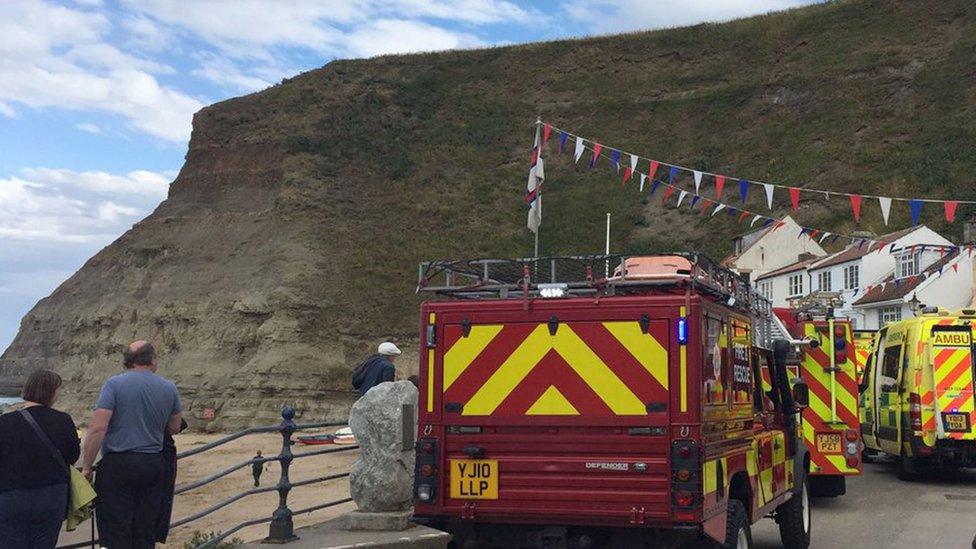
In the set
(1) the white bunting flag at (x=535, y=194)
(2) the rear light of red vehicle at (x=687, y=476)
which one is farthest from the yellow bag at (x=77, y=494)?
(1) the white bunting flag at (x=535, y=194)

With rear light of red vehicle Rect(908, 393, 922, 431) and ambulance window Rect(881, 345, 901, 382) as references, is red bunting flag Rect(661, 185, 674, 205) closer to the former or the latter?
ambulance window Rect(881, 345, 901, 382)

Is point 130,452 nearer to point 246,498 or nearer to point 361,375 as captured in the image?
point 361,375

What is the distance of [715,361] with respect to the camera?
6.87 m

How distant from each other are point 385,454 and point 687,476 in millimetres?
2773

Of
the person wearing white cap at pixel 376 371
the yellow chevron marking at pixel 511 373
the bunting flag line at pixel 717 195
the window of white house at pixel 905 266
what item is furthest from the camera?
the window of white house at pixel 905 266

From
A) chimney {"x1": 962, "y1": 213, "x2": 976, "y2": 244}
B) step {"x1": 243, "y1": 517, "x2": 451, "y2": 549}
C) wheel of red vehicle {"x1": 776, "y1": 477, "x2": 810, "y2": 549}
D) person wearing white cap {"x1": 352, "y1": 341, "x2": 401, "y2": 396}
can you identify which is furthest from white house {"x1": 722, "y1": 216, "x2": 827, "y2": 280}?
step {"x1": 243, "y1": 517, "x2": 451, "y2": 549}

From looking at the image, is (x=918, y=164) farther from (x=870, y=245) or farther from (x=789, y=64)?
(x=870, y=245)

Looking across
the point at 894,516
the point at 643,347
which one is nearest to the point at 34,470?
the point at 643,347

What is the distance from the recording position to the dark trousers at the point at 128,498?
20.0 ft

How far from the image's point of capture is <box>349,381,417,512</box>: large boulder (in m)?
8.10

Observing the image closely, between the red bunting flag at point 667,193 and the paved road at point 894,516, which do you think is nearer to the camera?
the paved road at point 894,516

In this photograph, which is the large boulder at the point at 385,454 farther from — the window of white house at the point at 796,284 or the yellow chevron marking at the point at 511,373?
the window of white house at the point at 796,284

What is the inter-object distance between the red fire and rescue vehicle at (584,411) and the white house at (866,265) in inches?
1545

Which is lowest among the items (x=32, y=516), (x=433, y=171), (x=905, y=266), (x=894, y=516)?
(x=894, y=516)
